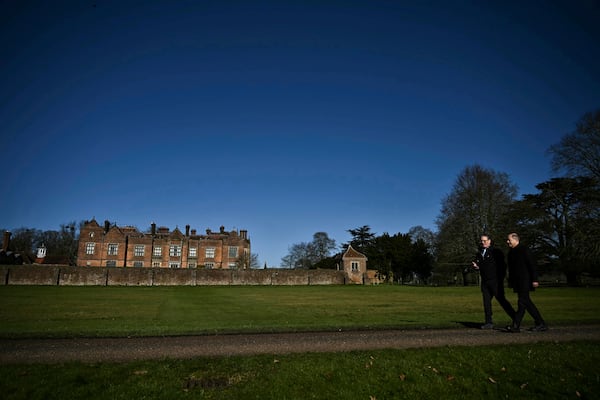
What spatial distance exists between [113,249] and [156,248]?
711 centimetres

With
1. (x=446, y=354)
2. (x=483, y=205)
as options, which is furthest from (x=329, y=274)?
(x=446, y=354)

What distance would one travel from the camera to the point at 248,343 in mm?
8031

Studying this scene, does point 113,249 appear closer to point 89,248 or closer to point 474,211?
point 89,248

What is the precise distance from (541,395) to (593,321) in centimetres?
859

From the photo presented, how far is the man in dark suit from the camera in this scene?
9617 millimetres

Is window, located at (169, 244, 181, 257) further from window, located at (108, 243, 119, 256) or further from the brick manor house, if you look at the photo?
window, located at (108, 243, 119, 256)

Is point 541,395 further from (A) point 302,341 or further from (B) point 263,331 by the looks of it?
(B) point 263,331

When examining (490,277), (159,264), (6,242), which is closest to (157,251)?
(159,264)

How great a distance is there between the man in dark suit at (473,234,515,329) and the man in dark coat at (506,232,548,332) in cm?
33

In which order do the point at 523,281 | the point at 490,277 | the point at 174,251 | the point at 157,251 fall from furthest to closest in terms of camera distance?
1. the point at 174,251
2. the point at 157,251
3. the point at 490,277
4. the point at 523,281

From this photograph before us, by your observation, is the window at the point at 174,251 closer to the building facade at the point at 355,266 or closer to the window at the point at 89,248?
the window at the point at 89,248

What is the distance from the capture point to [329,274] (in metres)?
51.4

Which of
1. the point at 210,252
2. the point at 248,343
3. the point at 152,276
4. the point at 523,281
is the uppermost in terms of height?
the point at 210,252

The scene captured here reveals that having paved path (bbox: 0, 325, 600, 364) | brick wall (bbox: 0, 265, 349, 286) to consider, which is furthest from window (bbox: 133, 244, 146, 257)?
paved path (bbox: 0, 325, 600, 364)
